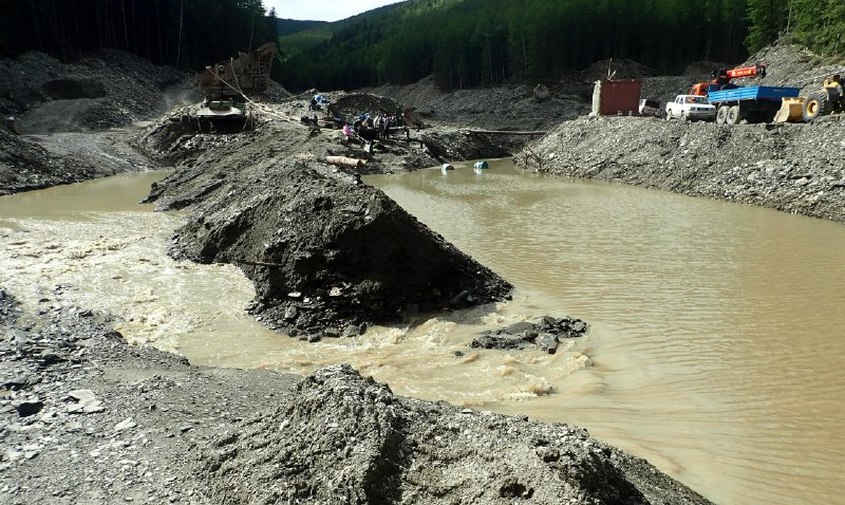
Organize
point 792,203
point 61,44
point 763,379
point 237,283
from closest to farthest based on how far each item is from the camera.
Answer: point 763,379
point 237,283
point 792,203
point 61,44

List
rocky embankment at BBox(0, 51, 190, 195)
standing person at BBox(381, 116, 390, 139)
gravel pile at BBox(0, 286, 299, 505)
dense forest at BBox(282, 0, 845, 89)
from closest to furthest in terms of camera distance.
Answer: gravel pile at BBox(0, 286, 299, 505) < rocky embankment at BBox(0, 51, 190, 195) < standing person at BBox(381, 116, 390, 139) < dense forest at BBox(282, 0, 845, 89)

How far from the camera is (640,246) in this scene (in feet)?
46.9

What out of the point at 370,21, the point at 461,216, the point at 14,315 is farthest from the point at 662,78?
the point at 370,21

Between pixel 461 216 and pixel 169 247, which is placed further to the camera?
pixel 461 216

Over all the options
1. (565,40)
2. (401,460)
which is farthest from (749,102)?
(565,40)

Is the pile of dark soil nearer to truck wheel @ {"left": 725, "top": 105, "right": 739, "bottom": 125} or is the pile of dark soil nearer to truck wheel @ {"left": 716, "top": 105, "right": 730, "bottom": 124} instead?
truck wheel @ {"left": 725, "top": 105, "right": 739, "bottom": 125}

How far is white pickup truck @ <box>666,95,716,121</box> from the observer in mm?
27328

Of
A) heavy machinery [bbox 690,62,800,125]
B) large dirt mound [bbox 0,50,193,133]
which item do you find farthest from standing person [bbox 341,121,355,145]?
heavy machinery [bbox 690,62,800,125]

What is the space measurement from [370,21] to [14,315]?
495 ft

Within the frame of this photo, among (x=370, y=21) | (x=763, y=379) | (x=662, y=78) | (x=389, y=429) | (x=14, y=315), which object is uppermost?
(x=370, y=21)

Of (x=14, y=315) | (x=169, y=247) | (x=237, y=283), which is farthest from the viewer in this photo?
(x=169, y=247)

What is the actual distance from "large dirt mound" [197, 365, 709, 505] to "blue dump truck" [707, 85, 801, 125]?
24009 mm

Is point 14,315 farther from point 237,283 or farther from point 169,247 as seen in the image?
point 169,247

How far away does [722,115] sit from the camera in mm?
25562
